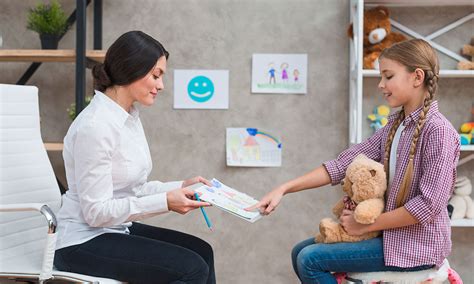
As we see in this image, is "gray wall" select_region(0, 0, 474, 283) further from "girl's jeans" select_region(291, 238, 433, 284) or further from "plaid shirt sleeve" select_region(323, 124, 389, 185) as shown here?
"girl's jeans" select_region(291, 238, 433, 284)

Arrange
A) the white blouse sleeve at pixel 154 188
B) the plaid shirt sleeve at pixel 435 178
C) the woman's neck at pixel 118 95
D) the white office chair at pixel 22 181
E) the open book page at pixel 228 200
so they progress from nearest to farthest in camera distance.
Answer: the plaid shirt sleeve at pixel 435 178, the open book page at pixel 228 200, the woman's neck at pixel 118 95, the white office chair at pixel 22 181, the white blouse sleeve at pixel 154 188

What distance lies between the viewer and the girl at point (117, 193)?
1856 millimetres

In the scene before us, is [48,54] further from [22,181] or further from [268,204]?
[268,204]

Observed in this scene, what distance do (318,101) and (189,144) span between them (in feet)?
2.18

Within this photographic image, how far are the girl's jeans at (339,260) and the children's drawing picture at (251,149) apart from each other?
123cm

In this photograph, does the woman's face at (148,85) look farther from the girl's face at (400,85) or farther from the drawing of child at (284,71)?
the drawing of child at (284,71)

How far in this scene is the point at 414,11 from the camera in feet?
10.1

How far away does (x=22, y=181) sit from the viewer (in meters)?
2.21

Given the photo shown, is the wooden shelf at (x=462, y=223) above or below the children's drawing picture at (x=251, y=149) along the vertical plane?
below

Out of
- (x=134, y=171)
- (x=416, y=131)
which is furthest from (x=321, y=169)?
(x=134, y=171)

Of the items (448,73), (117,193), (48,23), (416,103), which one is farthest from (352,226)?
(48,23)

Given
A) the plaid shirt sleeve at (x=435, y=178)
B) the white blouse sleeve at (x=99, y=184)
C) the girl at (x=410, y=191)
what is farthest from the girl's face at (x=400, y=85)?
the white blouse sleeve at (x=99, y=184)

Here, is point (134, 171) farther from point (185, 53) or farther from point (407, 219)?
point (185, 53)

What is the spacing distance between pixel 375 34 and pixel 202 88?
0.86 meters
